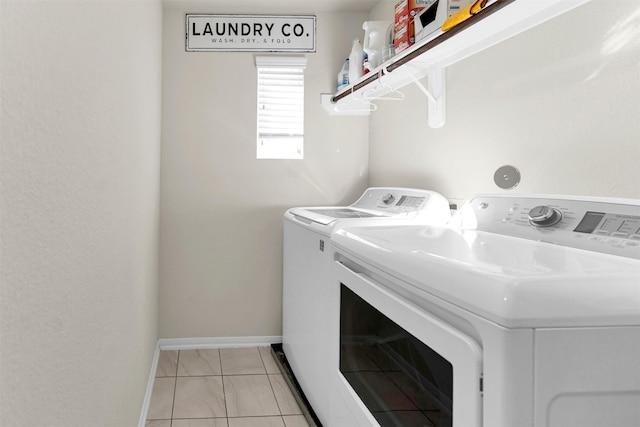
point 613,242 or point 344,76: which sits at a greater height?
point 344,76

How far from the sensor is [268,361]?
9.66 ft

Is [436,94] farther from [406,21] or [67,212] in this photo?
[67,212]

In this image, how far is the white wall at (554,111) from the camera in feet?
4.05

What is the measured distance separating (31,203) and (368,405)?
96 centimetres

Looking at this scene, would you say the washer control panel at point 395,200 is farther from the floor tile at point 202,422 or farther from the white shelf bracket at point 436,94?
the floor tile at point 202,422

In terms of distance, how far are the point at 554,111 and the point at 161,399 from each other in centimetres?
222

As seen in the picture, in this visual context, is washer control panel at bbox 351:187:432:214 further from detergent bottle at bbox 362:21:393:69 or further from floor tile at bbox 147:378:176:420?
floor tile at bbox 147:378:176:420

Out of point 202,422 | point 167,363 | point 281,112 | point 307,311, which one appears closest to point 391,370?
point 307,311

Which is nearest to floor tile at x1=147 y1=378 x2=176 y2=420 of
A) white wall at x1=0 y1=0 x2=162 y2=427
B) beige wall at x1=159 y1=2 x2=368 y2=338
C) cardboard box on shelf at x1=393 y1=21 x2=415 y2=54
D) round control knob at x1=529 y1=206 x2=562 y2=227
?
white wall at x1=0 y1=0 x2=162 y2=427

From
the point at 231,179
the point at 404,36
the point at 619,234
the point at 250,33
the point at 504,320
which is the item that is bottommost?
the point at 504,320

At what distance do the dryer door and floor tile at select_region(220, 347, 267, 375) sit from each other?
4.57ft

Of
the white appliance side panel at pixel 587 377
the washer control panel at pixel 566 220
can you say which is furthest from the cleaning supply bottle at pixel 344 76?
the white appliance side panel at pixel 587 377

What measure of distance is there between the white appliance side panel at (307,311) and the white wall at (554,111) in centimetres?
69

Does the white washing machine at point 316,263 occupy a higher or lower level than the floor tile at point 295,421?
higher
